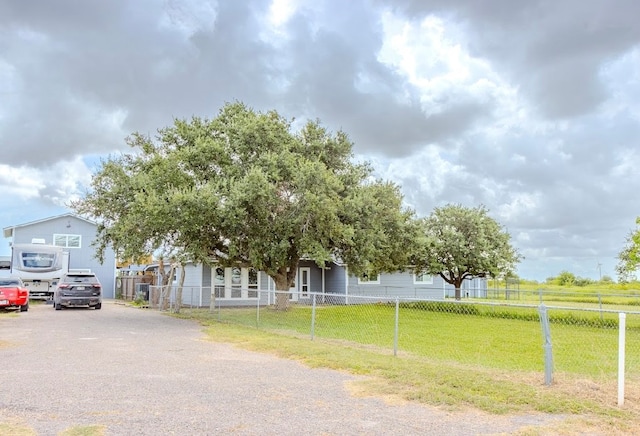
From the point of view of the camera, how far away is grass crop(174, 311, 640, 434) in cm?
662

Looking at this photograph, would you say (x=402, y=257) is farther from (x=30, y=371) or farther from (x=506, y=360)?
(x=30, y=371)

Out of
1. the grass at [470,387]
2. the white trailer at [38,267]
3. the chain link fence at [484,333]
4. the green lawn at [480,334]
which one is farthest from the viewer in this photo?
the white trailer at [38,267]

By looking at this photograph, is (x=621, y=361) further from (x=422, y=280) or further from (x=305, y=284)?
(x=422, y=280)

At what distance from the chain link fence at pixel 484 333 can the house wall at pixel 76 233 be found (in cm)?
1386

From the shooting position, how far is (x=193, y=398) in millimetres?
7188

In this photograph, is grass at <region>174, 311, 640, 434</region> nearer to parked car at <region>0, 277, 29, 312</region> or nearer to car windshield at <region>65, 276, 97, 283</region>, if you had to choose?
parked car at <region>0, 277, 29, 312</region>

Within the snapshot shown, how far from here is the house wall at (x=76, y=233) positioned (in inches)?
1491

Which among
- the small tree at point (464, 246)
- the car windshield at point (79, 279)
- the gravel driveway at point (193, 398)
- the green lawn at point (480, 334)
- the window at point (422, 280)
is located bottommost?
the green lawn at point (480, 334)

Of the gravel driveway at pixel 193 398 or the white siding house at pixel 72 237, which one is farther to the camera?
the white siding house at pixel 72 237

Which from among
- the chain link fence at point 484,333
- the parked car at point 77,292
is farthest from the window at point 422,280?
the parked car at point 77,292

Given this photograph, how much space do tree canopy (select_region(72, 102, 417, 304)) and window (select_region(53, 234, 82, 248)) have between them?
1707 centimetres

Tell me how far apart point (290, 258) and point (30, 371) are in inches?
559

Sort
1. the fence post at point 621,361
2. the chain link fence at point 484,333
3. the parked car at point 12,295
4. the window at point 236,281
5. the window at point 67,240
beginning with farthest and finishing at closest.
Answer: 1. the window at point 67,240
2. the window at point 236,281
3. the parked car at point 12,295
4. the chain link fence at point 484,333
5. the fence post at point 621,361

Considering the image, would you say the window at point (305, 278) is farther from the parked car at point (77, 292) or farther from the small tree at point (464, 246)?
the parked car at point (77, 292)
